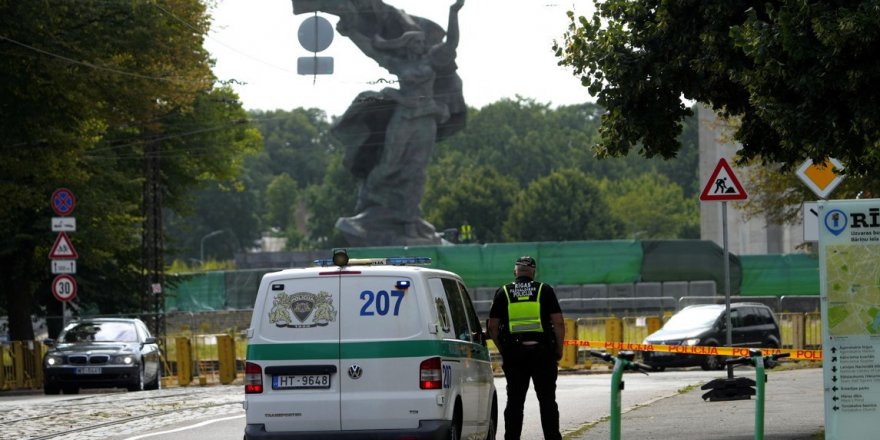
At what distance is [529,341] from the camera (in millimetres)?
13547

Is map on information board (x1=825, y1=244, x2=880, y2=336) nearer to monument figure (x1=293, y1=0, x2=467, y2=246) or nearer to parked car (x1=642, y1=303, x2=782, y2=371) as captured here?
parked car (x1=642, y1=303, x2=782, y2=371)

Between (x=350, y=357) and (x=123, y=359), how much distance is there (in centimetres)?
1745

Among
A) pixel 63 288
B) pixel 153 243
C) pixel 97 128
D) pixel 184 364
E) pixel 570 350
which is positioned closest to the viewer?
pixel 63 288

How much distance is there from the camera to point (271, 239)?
548 ft

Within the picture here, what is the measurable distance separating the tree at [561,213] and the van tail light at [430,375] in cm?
10731

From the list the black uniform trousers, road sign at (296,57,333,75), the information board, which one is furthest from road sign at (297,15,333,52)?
the information board

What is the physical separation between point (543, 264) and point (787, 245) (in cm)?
2346

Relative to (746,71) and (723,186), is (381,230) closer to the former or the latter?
(723,186)

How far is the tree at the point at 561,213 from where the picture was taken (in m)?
120

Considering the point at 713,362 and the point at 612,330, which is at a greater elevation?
the point at 612,330

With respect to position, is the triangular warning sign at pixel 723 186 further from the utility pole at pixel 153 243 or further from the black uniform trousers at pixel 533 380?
the utility pole at pixel 153 243

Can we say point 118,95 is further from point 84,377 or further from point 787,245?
point 787,245

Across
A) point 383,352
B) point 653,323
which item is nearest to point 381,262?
point 383,352

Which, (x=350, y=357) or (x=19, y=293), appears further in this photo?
(x=19, y=293)
